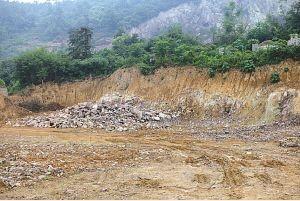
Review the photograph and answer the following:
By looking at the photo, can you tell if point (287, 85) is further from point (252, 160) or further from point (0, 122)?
point (0, 122)

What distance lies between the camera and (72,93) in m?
42.0

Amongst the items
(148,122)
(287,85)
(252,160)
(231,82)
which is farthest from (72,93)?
(252,160)

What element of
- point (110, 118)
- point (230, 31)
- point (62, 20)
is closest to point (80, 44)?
point (230, 31)

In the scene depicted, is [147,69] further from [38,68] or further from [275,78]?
[275,78]

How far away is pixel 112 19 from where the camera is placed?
10600cm

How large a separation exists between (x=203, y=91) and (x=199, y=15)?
243 ft

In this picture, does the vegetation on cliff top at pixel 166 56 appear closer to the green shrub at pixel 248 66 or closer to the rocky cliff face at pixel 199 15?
the green shrub at pixel 248 66

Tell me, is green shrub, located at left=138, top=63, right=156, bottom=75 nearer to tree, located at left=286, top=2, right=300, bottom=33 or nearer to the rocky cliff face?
tree, located at left=286, top=2, right=300, bottom=33

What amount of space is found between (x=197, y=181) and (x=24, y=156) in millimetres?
8011

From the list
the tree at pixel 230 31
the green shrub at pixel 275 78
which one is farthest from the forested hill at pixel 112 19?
the green shrub at pixel 275 78

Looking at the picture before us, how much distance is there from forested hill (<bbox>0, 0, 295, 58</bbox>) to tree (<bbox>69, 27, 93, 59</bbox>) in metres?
40.8

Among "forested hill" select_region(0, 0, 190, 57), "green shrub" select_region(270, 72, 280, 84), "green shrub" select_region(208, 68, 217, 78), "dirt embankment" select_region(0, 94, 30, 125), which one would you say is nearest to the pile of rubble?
"dirt embankment" select_region(0, 94, 30, 125)

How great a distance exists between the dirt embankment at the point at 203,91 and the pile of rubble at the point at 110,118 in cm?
187

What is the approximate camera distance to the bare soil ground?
13586 mm
